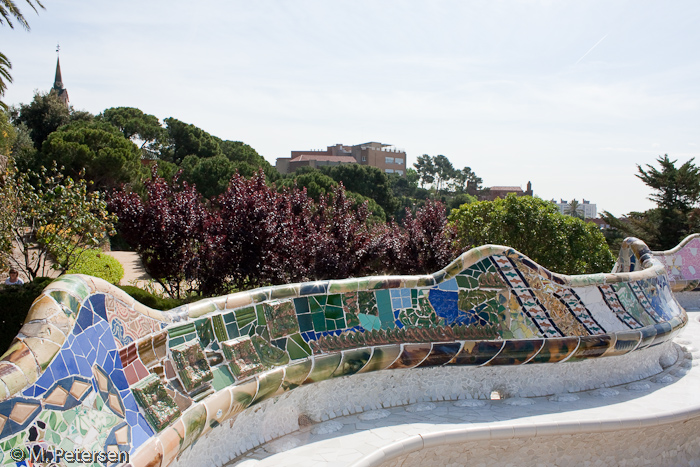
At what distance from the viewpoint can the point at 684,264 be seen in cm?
927

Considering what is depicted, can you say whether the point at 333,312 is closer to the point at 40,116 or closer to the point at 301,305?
the point at 301,305

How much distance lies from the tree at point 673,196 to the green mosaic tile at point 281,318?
2084cm

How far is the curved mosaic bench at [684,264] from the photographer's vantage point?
915cm

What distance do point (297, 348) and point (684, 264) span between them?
792 centimetres

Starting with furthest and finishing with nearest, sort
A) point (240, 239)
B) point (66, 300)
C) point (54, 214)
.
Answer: point (54, 214), point (240, 239), point (66, 300)

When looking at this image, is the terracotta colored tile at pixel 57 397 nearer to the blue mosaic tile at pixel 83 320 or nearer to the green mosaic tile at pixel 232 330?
the blue mosaic tile at pixel 83 320

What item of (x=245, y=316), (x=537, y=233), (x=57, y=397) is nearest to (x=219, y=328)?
(x=245, y=316)

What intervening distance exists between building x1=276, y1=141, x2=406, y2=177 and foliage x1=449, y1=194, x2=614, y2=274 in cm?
5885

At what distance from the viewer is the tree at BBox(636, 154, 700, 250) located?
21281 mm

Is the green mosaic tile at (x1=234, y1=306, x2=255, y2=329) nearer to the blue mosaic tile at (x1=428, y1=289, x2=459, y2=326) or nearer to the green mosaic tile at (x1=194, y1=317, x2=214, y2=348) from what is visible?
the green mosaic tile at (x1=194, y1=317, x2=214, y2=348)

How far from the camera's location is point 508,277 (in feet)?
15.2

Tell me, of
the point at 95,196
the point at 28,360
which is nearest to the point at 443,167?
the point at 95,196

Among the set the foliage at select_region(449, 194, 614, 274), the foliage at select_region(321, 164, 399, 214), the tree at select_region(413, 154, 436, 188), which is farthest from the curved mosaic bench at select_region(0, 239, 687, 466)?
the tree at select_region(413, 154, 436, 188)

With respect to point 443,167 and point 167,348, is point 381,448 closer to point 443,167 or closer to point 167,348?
point 167,348
